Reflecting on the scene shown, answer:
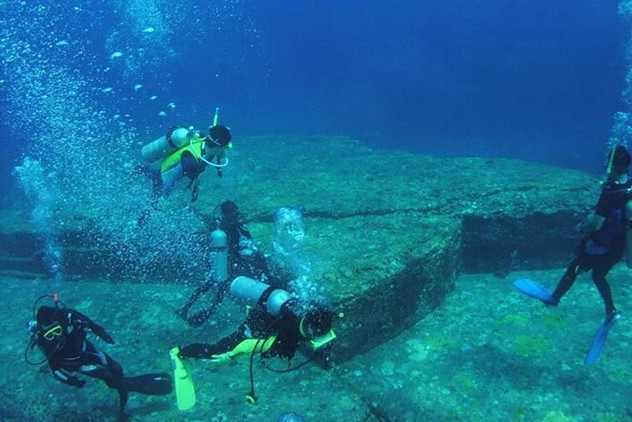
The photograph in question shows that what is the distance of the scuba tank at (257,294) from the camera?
12.5ft

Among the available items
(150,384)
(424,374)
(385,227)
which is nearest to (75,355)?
(150,384)

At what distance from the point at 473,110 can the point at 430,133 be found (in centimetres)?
1529

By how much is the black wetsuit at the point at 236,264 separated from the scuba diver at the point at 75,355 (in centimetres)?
132

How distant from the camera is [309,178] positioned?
905 cm

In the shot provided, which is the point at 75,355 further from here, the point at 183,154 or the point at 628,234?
the point at 628,234

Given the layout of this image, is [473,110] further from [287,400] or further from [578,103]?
[287,400]

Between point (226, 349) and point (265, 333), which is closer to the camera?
point (265, 333)

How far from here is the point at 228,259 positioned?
6.00m

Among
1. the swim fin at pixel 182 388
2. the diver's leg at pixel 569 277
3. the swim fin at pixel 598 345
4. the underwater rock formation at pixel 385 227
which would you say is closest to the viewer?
the swim fin at pixel 182 388

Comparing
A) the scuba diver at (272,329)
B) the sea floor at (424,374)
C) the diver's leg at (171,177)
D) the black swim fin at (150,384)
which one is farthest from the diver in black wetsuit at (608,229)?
the diver's leg at (171,177)

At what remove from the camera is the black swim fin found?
4.85m

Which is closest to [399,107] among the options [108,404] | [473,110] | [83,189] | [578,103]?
[473,110]

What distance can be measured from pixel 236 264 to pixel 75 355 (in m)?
2.39

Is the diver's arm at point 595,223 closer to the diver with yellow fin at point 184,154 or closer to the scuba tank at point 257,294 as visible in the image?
the scuba tank at point 257,294
